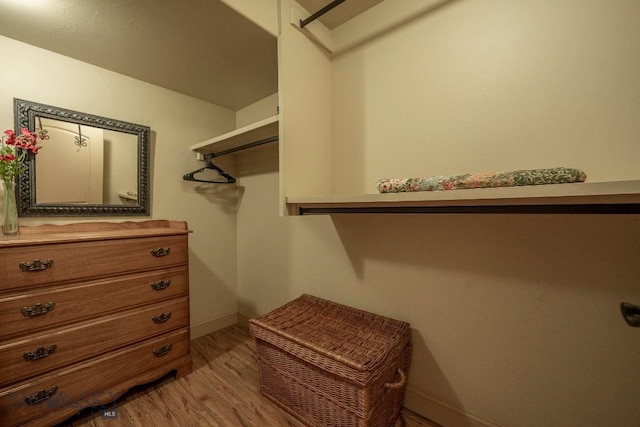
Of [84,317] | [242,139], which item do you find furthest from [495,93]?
[84,317]

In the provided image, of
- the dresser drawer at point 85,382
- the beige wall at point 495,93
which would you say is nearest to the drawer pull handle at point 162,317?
the dresser drawer at point 85,382

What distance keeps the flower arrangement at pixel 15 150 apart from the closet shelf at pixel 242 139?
2.70 feet

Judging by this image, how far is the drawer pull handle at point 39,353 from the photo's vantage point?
1044 mm

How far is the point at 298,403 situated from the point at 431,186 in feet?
3.93

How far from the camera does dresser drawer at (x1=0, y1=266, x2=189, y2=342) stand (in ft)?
3.36

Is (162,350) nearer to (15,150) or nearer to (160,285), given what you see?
(160,285)

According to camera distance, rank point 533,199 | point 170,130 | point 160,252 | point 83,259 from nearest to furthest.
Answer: point 533,199
point 83,259
point 160,252
point 170,130

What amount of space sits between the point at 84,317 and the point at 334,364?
122 centimetres

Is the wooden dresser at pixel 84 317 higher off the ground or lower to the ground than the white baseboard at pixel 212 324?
higher

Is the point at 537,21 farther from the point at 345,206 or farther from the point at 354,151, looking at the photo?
the point at 345,206

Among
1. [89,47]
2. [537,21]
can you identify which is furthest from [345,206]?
[89,47]

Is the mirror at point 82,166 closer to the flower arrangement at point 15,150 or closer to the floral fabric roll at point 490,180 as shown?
the flower arrangement at point 15,150

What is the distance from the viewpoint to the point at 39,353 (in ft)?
3.50

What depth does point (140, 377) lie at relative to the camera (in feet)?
4.42
